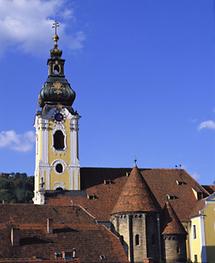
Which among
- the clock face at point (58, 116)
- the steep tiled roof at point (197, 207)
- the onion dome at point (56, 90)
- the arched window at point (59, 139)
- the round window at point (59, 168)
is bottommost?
the steep tiled roof at point (197, 207)

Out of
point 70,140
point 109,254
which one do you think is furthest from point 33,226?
point 70,140

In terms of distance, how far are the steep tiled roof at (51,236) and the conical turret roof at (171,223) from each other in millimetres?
8356

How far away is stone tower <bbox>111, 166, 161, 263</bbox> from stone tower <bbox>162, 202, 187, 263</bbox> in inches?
32.8

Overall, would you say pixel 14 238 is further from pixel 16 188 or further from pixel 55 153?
pixel 16 188

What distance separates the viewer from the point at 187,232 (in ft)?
226

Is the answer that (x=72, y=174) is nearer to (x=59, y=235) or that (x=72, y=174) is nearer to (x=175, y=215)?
(x=175, y=215)

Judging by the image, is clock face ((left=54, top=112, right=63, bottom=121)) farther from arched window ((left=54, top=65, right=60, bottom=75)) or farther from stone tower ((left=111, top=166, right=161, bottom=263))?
stone tower ((left=111, top=166, right=161, bottom=263))

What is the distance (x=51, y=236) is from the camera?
55125 millimetres

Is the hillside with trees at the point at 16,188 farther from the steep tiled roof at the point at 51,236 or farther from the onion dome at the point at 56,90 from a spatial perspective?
the steep tiled roof at the point at 51,236

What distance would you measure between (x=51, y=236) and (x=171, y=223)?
52.5ft

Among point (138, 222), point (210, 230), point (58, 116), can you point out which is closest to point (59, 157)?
point (58, 116)

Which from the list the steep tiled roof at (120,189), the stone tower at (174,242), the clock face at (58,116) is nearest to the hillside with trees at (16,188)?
the clock face at (58,116)

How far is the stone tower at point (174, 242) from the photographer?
64.7 metres

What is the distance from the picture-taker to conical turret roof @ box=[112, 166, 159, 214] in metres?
65.5
